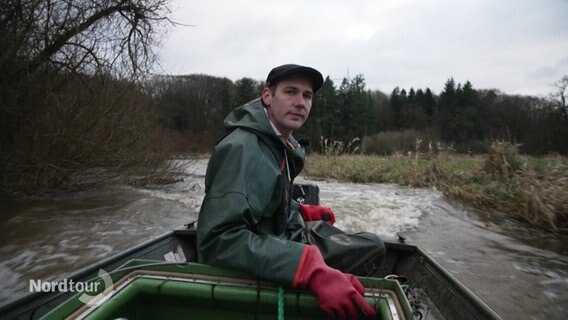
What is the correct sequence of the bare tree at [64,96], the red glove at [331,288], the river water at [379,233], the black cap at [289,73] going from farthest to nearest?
the bare tree at [64,96] < the river water at [379,233] < the black cap at [289,73] < the red glove at [331,288]

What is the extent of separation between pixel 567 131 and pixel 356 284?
32275 mm

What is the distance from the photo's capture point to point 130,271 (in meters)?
1.47

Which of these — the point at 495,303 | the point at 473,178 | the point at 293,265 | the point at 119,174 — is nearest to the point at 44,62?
the point at 119,174

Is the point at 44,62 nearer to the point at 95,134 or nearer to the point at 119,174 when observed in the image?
the point at 95,134

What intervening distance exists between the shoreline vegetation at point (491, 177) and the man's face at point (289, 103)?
17.4 feet

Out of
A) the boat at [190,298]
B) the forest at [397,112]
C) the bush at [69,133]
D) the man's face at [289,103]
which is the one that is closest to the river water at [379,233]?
the bush at [69,133]

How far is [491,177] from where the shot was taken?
816cm

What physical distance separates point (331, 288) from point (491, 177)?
8472 millimetres

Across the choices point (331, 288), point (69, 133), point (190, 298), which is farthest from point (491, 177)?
point (69, 133)

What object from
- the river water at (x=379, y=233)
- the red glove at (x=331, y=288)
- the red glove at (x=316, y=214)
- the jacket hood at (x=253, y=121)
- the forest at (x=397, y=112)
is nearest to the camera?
the red glove at (x=331, y=288)

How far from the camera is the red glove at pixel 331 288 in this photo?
1227 millimetres

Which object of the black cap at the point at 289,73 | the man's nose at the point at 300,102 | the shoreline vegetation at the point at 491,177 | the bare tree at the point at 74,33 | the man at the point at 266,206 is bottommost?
the shoreline vegetation at the point at 491,177

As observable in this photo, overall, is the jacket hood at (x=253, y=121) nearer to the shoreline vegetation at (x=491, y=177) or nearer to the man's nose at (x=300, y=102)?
the man's nose at (x=300, y=102)

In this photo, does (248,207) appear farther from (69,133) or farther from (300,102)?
(69,133)
